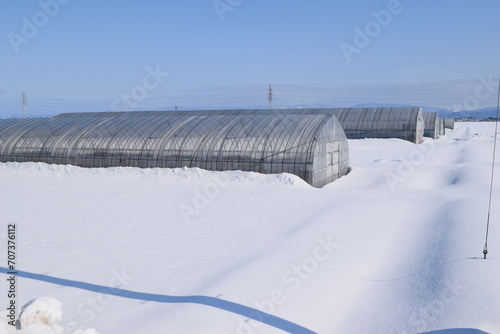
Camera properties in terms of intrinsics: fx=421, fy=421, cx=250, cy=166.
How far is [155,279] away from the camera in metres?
10.1

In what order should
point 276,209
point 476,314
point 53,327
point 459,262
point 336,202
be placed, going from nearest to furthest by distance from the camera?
point 53,327, point 476,314, point 459,262, point 276,209, point 336,202

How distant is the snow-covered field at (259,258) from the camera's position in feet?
27.3

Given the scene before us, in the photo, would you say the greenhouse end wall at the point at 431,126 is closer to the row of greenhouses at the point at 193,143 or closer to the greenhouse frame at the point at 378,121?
the greenhouse frame at the point at 378,121

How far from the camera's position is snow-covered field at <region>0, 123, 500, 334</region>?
8336mm

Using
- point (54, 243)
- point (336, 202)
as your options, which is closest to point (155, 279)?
point (54, 243)

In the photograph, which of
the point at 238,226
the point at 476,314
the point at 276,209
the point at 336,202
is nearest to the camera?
the point at 476,314

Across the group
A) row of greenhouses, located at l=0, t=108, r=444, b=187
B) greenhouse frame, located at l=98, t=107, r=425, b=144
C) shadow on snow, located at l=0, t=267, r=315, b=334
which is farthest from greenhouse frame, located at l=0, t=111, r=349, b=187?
greenhouse frame, located at l=98, t=107, r=425, b=144

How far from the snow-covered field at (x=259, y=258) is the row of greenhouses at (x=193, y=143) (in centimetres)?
229

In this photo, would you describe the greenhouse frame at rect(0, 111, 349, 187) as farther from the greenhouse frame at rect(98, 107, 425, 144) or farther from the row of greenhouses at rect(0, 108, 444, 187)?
the greenhouse frame at rect(98, 107, 425, 144)

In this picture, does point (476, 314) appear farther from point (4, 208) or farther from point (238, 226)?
point (4, 208)

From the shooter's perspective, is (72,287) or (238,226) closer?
(72,287)

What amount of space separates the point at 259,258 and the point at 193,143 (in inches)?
601

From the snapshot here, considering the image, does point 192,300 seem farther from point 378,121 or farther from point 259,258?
point 378,121

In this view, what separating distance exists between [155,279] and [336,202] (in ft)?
33.7
